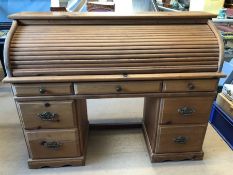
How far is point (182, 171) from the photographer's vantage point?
5.56 ft

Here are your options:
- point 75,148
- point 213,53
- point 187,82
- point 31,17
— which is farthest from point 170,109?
point 31,17

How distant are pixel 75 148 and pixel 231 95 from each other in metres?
Result: 1.51

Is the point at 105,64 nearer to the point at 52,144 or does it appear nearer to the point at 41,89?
the point at 41,89

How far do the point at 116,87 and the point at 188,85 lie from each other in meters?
0.49

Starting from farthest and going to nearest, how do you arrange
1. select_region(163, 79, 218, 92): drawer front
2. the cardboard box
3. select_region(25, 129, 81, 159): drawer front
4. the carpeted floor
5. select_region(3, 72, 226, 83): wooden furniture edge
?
the cardboard box, the carpeted floor, select_region(25, 129, 81, 159): drawer front, select_region(163, 79, 218, 92): drawer front, select_region(3, 72, 226, 83): wooden furniture edge

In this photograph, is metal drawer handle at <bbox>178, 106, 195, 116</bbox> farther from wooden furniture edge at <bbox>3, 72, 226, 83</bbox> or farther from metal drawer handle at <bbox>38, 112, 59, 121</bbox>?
metal drawer handle at <bbox>38, 112, 59, 121</bbox>

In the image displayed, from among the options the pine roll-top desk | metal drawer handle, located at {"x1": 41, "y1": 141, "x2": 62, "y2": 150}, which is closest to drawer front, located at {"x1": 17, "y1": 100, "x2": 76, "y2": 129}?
the pine roll-top desk

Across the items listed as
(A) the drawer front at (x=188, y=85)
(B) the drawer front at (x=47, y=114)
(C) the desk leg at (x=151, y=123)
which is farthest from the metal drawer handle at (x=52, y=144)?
(A) the drawer front at (x=188, y=85)

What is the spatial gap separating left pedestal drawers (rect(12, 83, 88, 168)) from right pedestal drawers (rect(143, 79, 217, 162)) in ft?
1.97

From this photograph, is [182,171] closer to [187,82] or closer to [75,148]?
[187,82]

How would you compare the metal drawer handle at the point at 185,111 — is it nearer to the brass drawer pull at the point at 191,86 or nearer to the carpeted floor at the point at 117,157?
the brass drawer pull at the point at 191,86

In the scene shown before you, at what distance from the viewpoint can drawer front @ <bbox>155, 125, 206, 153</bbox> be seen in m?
1.63

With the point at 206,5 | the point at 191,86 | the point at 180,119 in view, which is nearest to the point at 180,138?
the point at 180,119

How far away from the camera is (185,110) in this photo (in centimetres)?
154
